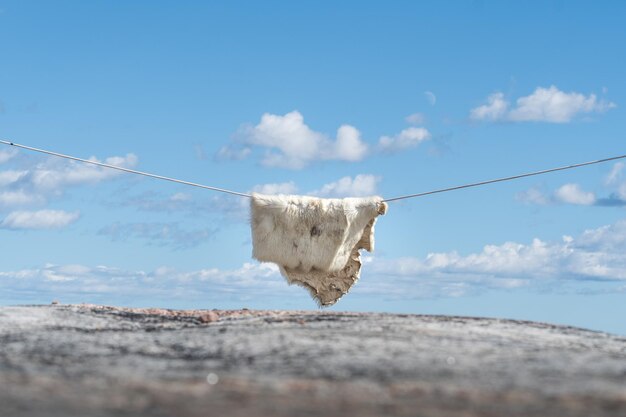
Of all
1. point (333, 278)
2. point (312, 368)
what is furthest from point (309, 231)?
point (312, 368)

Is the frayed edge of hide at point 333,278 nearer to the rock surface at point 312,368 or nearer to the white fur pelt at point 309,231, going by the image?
the white fur pelt at point 309,231

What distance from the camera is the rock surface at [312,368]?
4.88 m

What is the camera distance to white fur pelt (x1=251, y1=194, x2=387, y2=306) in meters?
10.7

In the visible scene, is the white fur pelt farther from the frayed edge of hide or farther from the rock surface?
the rock surface

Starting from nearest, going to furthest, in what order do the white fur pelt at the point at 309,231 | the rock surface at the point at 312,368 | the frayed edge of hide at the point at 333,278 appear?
the rock surface at the point at 312,368 < the white fur pelt at the point at 309,231 < the frayed edge of hide at the point at 333,278

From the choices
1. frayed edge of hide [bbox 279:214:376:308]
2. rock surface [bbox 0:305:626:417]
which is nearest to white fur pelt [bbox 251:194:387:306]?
frayed edge of hide [bbox 279:214:376:308]

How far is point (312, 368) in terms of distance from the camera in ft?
19.0

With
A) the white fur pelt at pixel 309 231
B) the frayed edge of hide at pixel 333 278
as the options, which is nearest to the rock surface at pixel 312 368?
the white fur pelt at pixel 309 231

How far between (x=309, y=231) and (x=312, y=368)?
5.07 m

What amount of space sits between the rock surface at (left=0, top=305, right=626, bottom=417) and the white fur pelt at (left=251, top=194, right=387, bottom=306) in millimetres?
2224

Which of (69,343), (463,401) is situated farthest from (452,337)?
(69,343)

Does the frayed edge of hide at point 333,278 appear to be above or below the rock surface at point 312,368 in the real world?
above

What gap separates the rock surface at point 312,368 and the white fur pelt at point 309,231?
7.30 ft

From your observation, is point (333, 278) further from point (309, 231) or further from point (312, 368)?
point (312, 368)
